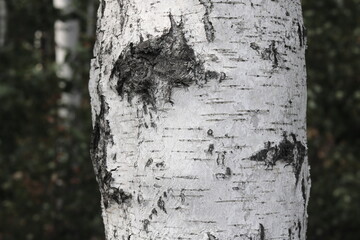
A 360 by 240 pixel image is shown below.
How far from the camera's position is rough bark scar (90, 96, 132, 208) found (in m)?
1.24

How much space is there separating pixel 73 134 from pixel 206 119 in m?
3.35

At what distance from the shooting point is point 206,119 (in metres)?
1.14

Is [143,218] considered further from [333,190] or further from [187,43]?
[333,190]

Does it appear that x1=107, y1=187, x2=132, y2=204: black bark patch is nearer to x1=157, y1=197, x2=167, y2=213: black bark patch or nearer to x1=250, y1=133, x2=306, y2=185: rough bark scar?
x1=157, y1=197, x2=167, y2=213: black bark patch

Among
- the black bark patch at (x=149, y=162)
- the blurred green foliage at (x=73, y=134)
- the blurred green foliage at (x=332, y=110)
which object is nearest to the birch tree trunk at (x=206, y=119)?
the black bark patch at (x=149, y=162)

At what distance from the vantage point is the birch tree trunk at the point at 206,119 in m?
1.14

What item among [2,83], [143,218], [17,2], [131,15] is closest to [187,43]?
[131,15]

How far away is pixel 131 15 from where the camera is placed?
1.21 meters

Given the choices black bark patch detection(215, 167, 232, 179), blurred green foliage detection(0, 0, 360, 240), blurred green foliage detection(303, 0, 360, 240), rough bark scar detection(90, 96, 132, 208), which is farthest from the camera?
blurred green foliage detection(303, 0, 360, 240)

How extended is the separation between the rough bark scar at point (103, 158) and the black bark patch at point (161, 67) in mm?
90

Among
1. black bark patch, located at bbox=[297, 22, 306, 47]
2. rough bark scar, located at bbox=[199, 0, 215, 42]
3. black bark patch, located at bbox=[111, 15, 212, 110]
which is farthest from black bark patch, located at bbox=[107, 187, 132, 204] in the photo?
black bark patch, located at bbox=[297, 22, 306, 47]

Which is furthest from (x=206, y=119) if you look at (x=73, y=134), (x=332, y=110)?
(x=332, y=110)

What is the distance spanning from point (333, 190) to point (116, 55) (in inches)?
164

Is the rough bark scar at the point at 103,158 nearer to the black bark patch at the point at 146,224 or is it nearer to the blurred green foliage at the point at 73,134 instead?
the black bark patch at the point at 146,224
